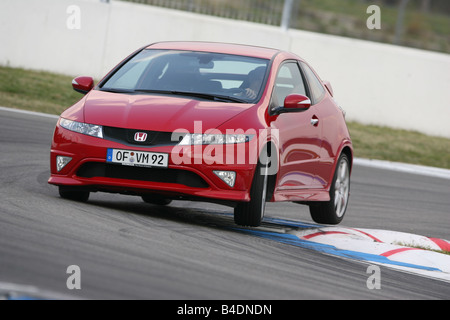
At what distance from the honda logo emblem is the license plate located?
10 centimetres

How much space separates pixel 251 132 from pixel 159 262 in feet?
6.96

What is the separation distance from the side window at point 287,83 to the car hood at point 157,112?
2.11ft

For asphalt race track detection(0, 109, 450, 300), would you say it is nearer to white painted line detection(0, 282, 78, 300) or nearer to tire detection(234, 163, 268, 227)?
white painted line detection(0, 282, 78, 300)

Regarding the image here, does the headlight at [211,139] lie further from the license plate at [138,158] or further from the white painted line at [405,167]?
the white painted line at [405,167]

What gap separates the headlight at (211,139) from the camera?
747 centimetres

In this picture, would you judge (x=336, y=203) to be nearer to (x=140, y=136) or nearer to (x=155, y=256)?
(x=140, y=136)

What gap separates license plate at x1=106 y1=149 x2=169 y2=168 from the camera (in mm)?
7457

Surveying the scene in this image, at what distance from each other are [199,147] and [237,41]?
12.0 m

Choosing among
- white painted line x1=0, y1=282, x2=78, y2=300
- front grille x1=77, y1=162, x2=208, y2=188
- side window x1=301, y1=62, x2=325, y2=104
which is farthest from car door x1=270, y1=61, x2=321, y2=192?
white painted line x1=0, y1=282, x2=78, y2=300

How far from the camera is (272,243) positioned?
747cm

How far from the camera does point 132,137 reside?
7.55m

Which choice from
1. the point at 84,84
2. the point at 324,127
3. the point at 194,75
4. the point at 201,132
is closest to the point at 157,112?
the point at 201,132

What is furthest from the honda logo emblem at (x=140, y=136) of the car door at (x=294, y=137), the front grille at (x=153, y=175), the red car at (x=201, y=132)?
the car door at (x=294, y=137)
